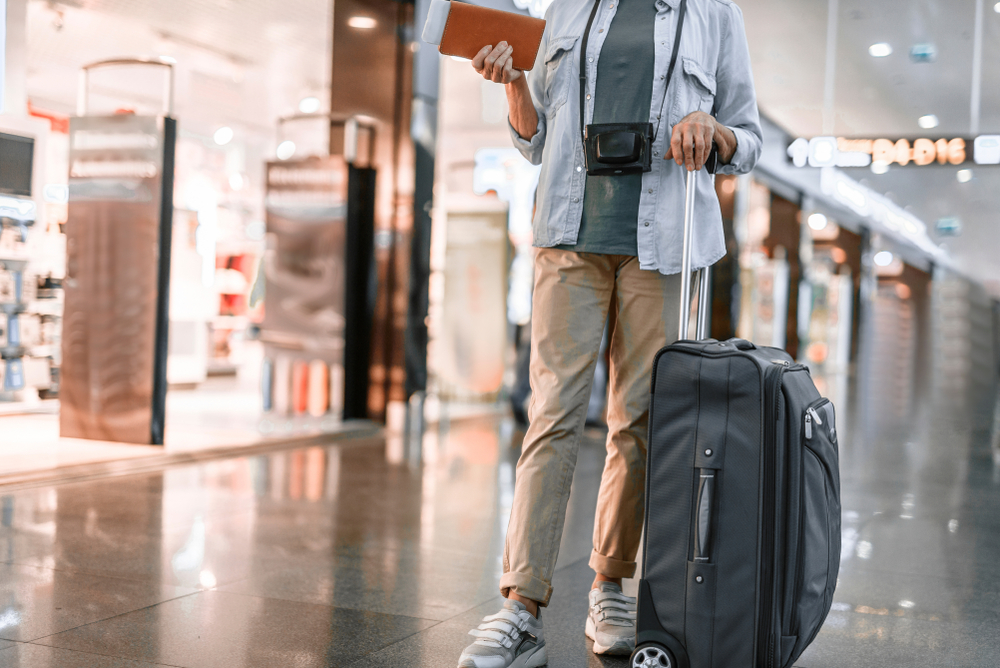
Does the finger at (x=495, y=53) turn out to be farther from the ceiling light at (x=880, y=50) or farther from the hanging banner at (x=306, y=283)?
the ceiling light at (x=880, y=50)

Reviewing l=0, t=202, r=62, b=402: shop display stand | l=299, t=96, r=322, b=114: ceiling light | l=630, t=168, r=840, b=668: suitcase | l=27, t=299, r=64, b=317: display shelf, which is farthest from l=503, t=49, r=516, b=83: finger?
l=299, t=96, r=322, b=114: ceiling light

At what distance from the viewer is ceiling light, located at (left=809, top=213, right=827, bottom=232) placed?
773 inches

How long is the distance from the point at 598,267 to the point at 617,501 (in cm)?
50

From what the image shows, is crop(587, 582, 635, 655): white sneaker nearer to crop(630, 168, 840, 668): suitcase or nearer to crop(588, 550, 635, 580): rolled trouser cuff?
crop(588, 550, 635, 580): rolled trouser cuff

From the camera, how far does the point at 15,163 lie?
4363mm

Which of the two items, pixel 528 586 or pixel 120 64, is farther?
pixel 120 64

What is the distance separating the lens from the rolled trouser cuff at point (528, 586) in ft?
6.07

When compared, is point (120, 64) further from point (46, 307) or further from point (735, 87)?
point (735, 87)

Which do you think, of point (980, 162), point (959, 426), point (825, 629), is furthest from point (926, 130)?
point (825, 629)

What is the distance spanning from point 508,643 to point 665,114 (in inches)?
42.4

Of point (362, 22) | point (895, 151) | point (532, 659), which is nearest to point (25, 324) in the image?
point (362, 22)

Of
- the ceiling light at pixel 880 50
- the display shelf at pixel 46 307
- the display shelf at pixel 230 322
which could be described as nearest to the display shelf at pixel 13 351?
the display shelf at pixel 46 307

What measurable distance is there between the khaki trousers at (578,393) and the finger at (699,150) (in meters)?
0.25

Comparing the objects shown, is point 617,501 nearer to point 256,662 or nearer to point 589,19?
point 256,662
